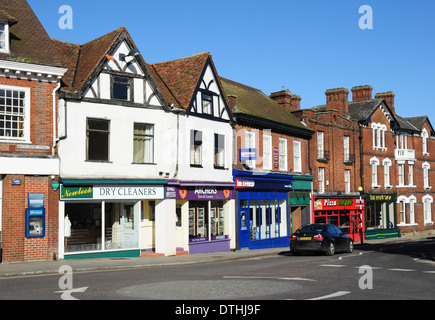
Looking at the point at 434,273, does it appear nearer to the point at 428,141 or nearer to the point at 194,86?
the point at 194,86

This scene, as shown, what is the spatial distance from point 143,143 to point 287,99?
1718 cm

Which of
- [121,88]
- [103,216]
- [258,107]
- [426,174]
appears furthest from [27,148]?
[426,174]

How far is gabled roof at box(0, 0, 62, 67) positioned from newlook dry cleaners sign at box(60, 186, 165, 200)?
5.15m

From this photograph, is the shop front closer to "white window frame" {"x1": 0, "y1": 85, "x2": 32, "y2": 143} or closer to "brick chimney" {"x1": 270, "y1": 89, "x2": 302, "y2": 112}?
"brick chimney" {"x1": 270, "y1": 89, "x2": 302, "y2": 112}

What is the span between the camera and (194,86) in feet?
86.8

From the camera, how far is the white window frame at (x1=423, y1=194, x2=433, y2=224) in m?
52.0

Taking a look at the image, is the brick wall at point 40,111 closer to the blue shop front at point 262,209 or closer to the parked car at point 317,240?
the parked car at point 317,240

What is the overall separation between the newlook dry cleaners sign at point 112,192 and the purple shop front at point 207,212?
0.80 meters

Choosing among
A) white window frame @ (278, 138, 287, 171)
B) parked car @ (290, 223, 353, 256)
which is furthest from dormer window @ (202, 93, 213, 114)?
parked car @ (290, 223, 353, 256)

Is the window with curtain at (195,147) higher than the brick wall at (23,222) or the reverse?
higher

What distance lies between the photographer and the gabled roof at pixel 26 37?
20.0 m

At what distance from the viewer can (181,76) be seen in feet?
90.9

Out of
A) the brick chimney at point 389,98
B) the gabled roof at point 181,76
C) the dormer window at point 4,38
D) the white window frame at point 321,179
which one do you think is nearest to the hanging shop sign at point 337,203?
the white window frame at point 321,179
